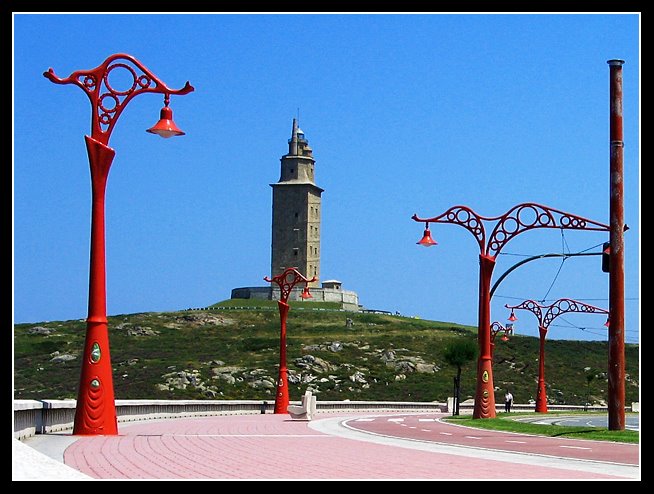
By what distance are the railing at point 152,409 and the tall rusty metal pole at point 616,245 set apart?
37.3 feet

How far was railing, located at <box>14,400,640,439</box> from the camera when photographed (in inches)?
872

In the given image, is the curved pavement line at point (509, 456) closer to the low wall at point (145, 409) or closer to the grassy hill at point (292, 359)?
the low wall at point (145, 409)

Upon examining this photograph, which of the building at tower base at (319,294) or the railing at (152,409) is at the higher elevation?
the building at tower base at (319,294)

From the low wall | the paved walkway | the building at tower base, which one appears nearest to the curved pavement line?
the paved walkway

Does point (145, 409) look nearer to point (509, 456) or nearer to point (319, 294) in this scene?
point (509, 456)

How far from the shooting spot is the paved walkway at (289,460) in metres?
14.6

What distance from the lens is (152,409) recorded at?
1526 inches

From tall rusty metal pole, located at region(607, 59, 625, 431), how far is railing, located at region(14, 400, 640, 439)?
37.3ft

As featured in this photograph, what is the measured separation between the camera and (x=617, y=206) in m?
26.3

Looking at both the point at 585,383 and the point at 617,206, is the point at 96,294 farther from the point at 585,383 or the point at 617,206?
the point at 585,383

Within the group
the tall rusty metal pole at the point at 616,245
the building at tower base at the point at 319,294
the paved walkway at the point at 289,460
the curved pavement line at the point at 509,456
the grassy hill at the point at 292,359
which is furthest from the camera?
the building at tower base at the point at 319,294

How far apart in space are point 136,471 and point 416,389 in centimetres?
6803

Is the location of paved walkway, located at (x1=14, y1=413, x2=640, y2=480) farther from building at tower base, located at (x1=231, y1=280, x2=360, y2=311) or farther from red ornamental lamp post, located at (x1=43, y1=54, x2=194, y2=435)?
building at tower base, located at (x1=231, y1=280, x2=360, y2=311)

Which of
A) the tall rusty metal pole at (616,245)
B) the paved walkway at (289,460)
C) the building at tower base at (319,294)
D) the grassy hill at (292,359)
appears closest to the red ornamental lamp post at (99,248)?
the paved walkway at (289,460)
